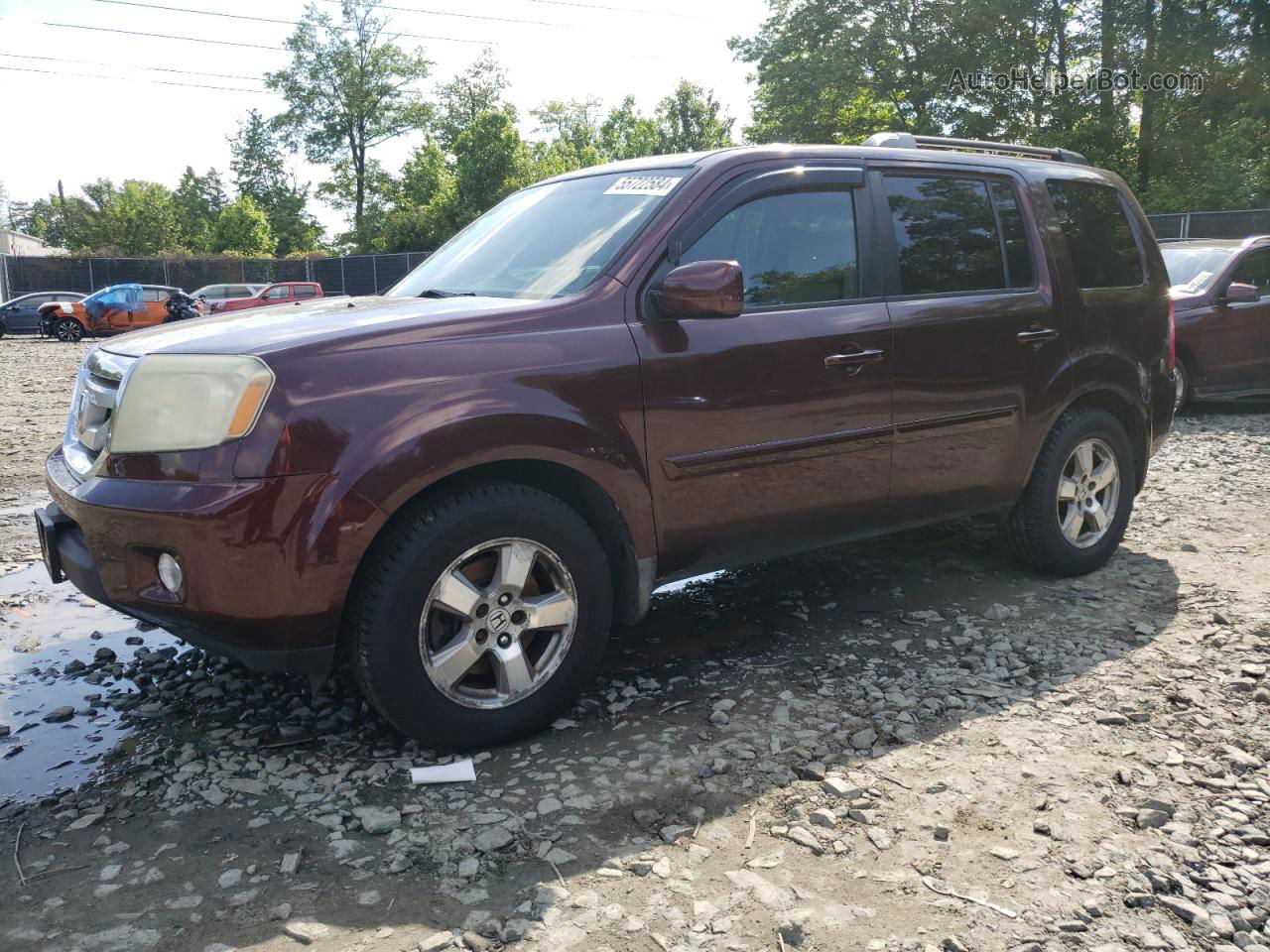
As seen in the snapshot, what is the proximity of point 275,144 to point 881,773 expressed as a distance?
70285mm

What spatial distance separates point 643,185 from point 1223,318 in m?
8.27

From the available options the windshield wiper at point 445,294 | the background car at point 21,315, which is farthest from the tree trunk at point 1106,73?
the windshield wiper at point 445,294

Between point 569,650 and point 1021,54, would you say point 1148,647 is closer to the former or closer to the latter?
point 569,650

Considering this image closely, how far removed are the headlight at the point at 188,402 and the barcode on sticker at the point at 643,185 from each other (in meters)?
1.61

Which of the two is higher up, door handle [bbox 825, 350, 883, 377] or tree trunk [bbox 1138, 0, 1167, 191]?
tree trunk [bbox 1138, 0, 1167, 191]

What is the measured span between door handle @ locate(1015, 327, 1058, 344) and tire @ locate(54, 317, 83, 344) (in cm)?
2977

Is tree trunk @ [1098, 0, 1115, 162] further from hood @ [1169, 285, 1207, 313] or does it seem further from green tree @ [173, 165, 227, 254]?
green tree @ [173, 165, 227, 254]

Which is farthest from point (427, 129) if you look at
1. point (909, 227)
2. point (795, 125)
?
point (909, 227)

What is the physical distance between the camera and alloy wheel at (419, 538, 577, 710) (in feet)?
10.3

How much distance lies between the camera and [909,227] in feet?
13.9

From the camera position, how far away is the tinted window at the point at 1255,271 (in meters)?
10.2

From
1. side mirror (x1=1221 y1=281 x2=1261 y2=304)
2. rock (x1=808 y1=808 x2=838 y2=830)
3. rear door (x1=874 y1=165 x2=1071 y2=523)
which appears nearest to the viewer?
rock (x1=808 y1=808 x2=838 y2=830)

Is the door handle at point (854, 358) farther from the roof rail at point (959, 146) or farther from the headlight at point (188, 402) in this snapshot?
the headlight at point (188, 402)

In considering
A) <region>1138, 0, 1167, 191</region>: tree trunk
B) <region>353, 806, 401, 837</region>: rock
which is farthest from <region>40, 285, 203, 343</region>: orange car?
<region>1138, 0, 1167, 191</region>: tree trunk
